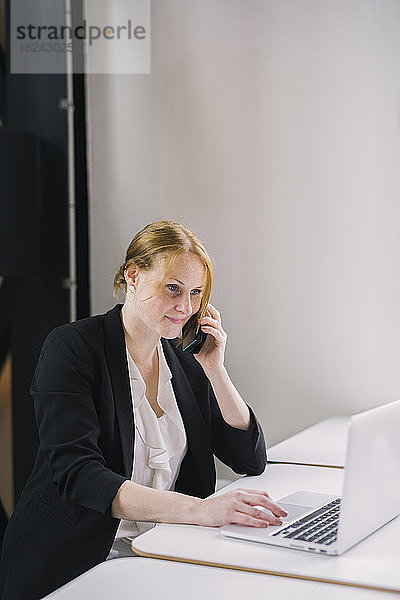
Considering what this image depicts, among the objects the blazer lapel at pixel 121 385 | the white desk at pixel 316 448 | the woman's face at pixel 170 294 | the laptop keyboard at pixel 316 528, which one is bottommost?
the white desk at pixel 316 448

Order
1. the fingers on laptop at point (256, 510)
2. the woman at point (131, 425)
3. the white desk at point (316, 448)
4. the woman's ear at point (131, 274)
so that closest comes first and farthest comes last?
the fingers on laptop at point (256, 510) → the woman at point (131, 425) → the woman's ear at point (131, 274) → the white desk at point (316, 448)

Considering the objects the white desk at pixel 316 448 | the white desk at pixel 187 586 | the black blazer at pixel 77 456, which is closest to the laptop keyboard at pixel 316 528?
the white desk at pixel 187 586

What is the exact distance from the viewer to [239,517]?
4.88 feet

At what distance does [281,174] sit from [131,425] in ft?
4.16

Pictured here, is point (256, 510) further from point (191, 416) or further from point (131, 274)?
point (131, 274)

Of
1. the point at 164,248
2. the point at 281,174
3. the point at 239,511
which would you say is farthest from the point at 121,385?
the point at 281,174

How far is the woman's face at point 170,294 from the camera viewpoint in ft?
6.16

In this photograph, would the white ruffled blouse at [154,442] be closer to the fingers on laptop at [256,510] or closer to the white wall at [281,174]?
the fingers on laptop at [256,510]

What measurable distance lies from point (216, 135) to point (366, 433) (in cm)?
170

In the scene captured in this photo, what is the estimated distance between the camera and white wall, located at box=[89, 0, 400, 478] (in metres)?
2.70

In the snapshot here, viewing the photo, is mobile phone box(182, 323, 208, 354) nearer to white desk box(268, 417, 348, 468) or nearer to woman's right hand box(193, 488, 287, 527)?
white desk box(268, 417, 348, 468)

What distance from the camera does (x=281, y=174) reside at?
2785 mm

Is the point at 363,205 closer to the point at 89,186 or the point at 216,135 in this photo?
the point at 216,135

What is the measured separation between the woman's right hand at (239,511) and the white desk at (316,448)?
1.87ft
